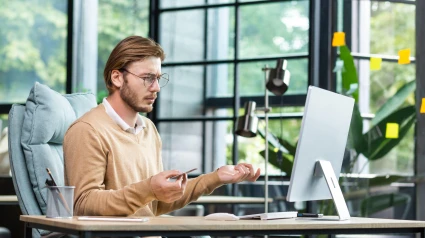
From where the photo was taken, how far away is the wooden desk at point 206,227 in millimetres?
1864

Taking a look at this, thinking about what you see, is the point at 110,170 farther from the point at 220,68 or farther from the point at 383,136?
the point at 220,68

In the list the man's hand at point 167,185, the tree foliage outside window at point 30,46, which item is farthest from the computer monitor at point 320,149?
the tree foliage outside window at point 30,46

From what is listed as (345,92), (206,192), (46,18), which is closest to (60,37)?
(46,18)

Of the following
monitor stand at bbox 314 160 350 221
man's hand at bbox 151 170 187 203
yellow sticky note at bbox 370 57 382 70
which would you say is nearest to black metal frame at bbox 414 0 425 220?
yellow sticky note at bbox 370 57 382 70

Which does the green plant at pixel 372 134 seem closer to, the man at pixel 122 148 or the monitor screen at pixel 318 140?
the monitor screen at pixel 318 140

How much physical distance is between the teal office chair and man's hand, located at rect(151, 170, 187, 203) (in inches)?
28.6

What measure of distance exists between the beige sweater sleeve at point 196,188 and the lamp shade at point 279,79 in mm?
2053

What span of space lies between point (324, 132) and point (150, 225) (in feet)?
2.56

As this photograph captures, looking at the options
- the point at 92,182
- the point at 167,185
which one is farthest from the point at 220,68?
the point at 167,185

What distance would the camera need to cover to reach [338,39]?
490 centimetres

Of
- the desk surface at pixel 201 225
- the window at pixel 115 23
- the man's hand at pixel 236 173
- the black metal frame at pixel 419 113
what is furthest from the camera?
the window at pixel 115 23

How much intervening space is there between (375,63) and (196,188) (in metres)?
2.51

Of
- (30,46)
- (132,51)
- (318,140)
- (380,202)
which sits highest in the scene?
(30,46)

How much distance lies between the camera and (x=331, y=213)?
471 cm
